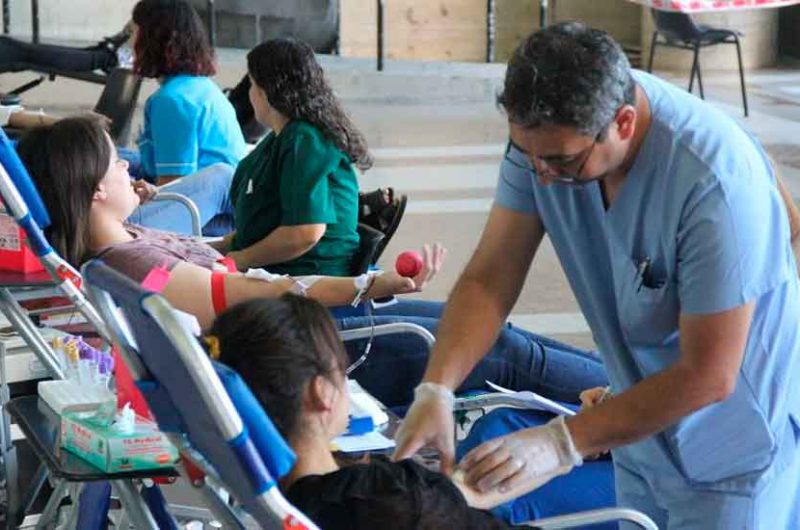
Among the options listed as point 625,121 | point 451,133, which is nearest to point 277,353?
point 625,121

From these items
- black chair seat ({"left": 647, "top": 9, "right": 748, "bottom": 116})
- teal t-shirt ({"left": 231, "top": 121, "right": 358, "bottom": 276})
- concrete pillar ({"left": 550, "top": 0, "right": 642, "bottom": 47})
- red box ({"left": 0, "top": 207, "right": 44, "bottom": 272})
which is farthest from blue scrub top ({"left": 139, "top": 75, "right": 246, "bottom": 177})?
concrete pillar ({"left": 550, "top": 0, "right": 642, "bottom": 47})

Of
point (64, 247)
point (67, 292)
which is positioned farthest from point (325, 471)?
point (64, 247)

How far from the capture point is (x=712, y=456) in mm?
2486

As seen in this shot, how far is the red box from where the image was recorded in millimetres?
3889

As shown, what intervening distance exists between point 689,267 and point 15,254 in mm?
2147

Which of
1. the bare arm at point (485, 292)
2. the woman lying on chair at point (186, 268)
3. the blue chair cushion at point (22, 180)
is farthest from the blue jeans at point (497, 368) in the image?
the bare arm at point (485, 292)

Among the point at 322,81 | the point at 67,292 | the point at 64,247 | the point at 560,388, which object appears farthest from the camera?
the point at 322,81

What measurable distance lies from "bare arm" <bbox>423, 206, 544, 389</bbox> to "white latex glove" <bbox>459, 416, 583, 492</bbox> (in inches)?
10.5

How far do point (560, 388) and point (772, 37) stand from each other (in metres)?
10.2

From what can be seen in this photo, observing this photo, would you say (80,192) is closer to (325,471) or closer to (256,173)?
(256,173)

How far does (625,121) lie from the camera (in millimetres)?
2234

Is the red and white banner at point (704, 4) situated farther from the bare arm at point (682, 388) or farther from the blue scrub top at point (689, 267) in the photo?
the bare arm at point (682, 388)

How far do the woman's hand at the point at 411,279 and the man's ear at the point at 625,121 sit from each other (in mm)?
1352

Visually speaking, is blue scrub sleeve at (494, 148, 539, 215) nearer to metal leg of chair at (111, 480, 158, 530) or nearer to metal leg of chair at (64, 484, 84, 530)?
metal leg of chair at (111, 480, 158, 530)
